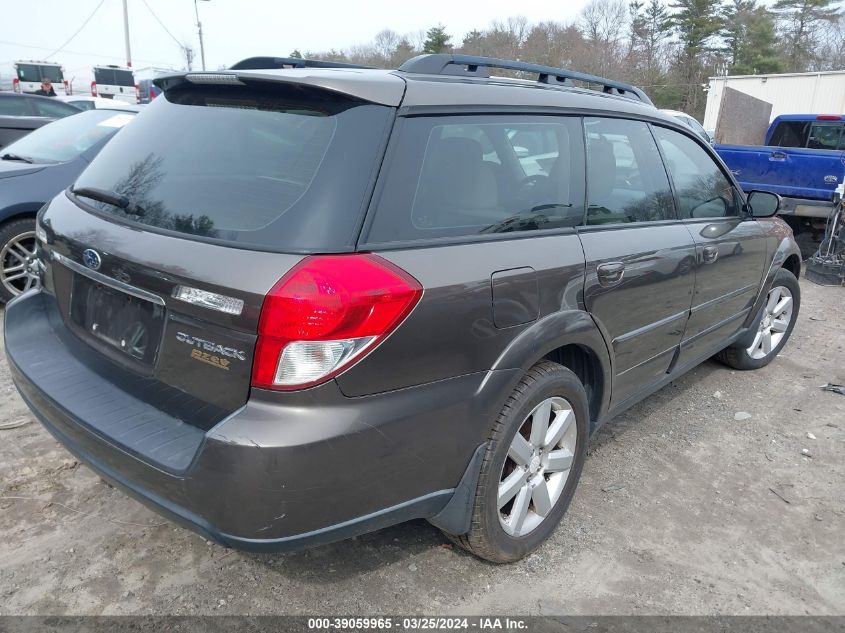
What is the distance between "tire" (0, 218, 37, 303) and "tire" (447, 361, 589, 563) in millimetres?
4185

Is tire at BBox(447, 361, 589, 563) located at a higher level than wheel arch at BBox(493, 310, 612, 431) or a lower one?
lower

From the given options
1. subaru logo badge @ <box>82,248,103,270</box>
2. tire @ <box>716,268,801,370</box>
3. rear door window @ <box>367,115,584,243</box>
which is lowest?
tire @ <box>716,268,801,370</box>

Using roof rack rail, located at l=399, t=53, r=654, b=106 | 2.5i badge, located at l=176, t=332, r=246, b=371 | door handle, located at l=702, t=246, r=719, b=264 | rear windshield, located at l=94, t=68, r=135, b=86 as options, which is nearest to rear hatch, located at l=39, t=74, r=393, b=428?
2.5i badge, located at l=176, t=332, r=246, b=371

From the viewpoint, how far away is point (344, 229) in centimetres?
182

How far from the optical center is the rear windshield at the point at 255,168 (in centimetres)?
184

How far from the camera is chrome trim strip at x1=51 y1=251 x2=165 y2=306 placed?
1966mm

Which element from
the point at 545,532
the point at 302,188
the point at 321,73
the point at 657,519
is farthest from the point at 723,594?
the point at 321,73

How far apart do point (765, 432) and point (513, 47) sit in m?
45.1

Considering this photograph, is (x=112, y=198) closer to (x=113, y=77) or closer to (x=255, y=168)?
(x=255, y=168)

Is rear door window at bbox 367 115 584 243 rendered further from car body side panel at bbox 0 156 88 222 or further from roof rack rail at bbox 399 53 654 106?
car body side panel at bbox 0 156 88 222

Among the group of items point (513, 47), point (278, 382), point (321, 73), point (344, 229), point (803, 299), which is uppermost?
point (513, 47)

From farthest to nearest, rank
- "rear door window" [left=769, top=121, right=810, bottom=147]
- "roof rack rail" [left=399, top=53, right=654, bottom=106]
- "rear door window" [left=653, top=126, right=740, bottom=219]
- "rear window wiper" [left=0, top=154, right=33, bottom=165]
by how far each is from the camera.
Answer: "rear door window" [left=769, top=121, right=810, bottom=147] < "rear window wiper" [left=0, top=154, right=33, bottom=165] < "rear door window" [left=653, top=126, right=740, bottom=219] < "roof rack rail" [left=399, top=53, right=654, bottom=106]

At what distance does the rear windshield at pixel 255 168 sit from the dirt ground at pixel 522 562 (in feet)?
4.26

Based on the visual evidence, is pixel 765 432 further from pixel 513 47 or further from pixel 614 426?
pixel 513 47
